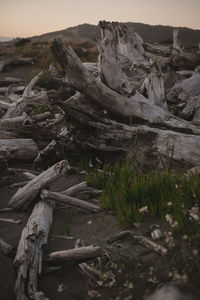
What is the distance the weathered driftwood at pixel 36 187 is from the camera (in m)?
4.03

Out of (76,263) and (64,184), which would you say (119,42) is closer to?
(64,184)

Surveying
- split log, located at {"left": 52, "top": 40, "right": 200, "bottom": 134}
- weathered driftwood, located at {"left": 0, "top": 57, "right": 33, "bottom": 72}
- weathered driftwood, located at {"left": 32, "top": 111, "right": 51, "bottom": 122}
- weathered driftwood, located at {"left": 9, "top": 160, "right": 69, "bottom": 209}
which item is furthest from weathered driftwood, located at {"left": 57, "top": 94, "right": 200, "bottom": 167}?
weathered driftwood, located at {"left": 0, "top": 57, "right": 33, "bottom": 72}

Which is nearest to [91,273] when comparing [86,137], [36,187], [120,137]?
[36,187]

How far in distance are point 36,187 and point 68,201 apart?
0.53m

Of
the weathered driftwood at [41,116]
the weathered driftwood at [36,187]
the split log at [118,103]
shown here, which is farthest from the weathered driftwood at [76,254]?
the weathered driftwood at [41,116]

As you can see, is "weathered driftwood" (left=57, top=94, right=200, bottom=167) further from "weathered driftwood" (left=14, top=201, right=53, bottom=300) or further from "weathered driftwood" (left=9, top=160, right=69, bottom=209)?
"weathered driftwood" (left=14, top=201, right=53, bottom=300)

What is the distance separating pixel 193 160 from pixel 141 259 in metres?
2.38

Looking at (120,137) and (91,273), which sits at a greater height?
(120,137)

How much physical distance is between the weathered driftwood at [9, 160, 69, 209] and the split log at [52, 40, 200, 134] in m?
1.78

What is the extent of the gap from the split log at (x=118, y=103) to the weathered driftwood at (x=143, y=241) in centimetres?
275

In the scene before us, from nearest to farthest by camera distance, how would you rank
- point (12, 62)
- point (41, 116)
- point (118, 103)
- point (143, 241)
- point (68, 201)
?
point (143, 241)
point (68, 201)
point (118, 103)
point (41, 116)
point (12, 62)

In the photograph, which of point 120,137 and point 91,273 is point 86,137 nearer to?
point 120,137

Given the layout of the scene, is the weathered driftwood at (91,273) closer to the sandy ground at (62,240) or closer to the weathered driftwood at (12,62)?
the sandy ground at (62,240)

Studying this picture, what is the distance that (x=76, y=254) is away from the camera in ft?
9.80
